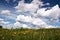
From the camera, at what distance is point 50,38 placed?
11.1 m

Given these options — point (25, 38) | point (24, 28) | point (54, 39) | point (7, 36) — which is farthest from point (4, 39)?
point (24, 28)

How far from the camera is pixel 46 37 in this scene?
10852 millimetres

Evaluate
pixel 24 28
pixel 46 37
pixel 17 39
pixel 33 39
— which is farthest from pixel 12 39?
pixel 24 28

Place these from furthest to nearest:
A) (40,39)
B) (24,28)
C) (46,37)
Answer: (24,28), (46,37), (40,39)

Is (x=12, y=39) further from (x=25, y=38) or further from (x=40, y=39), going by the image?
(x=40, y=39)

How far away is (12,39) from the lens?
35.9 feet

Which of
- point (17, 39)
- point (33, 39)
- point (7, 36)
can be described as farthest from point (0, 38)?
point (33, 39)

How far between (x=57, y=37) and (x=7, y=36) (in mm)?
2982

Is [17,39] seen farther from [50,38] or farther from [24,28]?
[24,28]

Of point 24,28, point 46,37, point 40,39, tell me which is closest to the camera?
point 40,39

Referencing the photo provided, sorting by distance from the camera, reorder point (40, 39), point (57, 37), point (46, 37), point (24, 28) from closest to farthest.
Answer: point (40, 39) < point (46, 37) < point (57, 37) < point (24, 28)

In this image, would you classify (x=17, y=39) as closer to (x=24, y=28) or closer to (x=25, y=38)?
(x=25, y=38)

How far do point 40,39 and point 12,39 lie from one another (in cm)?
170

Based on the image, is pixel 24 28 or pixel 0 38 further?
pixel 24 28
